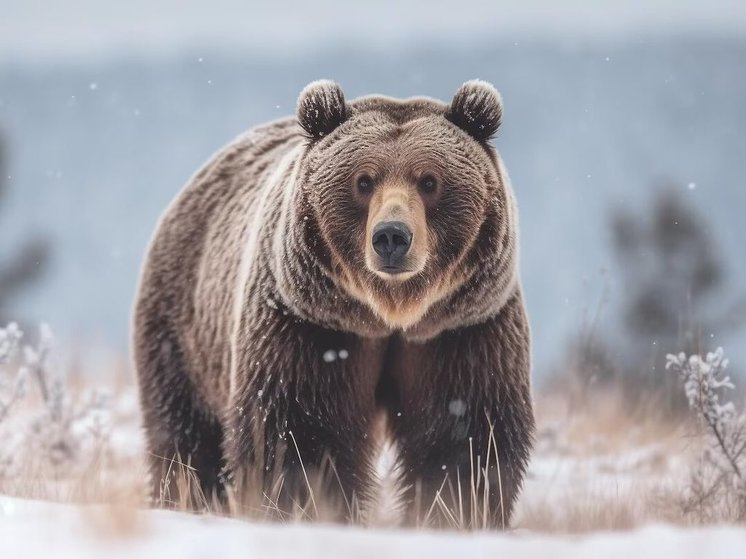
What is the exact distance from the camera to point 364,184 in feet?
15.1

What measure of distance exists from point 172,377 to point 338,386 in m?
1.53

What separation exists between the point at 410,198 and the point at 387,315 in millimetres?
502

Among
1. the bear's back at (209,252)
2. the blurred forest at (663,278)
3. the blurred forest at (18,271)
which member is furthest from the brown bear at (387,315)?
the blurred forest at (18,271)

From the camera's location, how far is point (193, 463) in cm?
595

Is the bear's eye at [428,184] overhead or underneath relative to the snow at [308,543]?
overhead

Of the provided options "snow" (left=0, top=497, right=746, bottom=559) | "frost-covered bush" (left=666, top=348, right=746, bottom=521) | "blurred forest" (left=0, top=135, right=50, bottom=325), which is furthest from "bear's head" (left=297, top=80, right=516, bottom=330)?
"blurred forest" (left=0, top=135, right=50, bottom=325)

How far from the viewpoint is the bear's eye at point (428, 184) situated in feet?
15.1

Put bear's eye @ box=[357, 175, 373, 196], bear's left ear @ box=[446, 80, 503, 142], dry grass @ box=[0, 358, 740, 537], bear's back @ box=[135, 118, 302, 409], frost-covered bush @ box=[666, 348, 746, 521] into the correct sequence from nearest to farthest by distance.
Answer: dry grass @ box=[0, 358, 740, 537] → bear's eye @ box=[357, 175, 373, 196] → bear's left ear @ box=[446, 80, 503, 142] → frost-covered bush @ box=[666, 348, 746, 521] → bear's back @ box=[135, 118, 302, 409]

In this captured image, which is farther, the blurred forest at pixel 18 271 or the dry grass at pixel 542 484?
the blurred forest at pixel 18 271

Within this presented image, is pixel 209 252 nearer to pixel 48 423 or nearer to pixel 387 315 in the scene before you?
Result: pixel 387 315

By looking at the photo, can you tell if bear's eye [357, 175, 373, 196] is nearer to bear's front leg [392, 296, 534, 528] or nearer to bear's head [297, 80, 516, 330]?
bear's head [297, 80, 516, 330]

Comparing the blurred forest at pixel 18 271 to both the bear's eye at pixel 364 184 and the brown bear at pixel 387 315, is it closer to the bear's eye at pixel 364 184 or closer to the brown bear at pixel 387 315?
the brown bear at pixel 387 315

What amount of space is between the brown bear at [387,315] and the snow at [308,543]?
1392 mm

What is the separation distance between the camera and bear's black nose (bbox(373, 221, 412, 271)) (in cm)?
425
